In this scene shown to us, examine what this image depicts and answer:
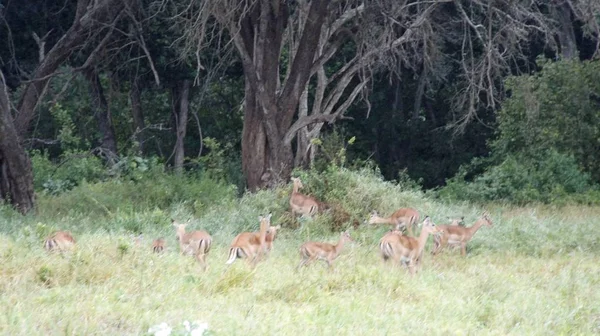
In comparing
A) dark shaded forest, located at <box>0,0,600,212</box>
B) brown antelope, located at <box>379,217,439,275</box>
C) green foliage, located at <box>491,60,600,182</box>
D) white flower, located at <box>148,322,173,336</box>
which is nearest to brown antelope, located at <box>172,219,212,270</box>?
brown antelope, located at <box>379,217,439,275</box>

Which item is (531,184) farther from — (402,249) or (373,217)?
(402,249)

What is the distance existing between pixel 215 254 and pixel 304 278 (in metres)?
2.03

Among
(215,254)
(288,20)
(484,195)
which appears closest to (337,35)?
(288,20)

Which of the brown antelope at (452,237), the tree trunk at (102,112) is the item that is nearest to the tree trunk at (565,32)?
the tree trunk at (102,112)

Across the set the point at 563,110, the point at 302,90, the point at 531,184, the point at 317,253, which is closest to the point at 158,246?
the point at 317,253

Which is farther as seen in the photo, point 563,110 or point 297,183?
point 563,110

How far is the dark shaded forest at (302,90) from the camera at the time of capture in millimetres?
18000

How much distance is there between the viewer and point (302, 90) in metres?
18.4

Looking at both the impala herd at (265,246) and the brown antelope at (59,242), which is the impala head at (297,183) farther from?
the brown antelope at (59,242)

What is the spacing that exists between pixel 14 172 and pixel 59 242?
249 inches

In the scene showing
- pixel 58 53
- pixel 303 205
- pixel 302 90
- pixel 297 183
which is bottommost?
pixel 303 205

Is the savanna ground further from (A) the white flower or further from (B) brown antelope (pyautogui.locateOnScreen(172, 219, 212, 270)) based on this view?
(A) the white flower

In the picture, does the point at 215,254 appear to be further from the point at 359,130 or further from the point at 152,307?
the point at 359,130

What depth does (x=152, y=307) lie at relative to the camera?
25.7 ft
